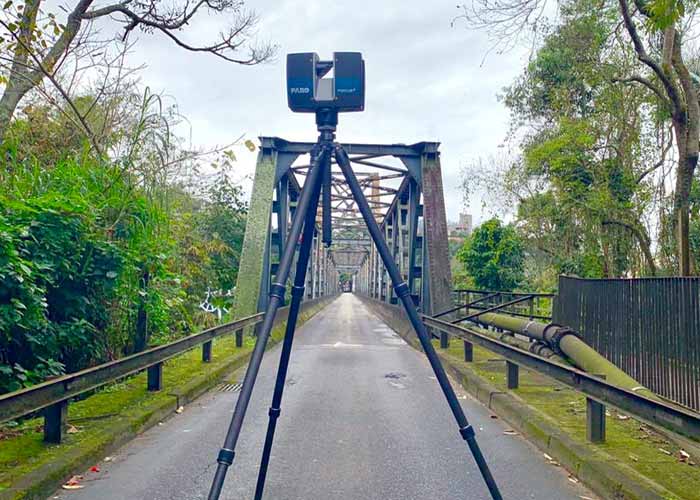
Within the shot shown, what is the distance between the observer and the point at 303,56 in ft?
10.5

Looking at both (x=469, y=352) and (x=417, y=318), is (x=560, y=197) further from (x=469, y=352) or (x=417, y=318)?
(x=417, y=318)

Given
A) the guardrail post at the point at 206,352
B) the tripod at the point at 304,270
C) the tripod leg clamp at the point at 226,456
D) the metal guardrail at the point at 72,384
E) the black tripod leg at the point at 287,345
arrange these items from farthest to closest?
the guardrail post at the point at 206,352 < the metal guardrail at the point at 72,384 < the black tripod leg at the point at 287,345 < the tripod at the point at 304,270 < the tripod leg clamp at the point at 226,456

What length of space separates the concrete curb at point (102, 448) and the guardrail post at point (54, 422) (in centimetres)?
24

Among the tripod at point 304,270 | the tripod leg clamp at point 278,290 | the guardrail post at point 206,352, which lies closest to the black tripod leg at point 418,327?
the tripod at point 304,270

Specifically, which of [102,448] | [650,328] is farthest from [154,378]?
[650,328]

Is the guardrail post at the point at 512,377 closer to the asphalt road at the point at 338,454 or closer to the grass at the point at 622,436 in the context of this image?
the grass at the point at 622,436

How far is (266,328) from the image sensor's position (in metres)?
2.81

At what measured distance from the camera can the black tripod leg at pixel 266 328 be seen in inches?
98.7

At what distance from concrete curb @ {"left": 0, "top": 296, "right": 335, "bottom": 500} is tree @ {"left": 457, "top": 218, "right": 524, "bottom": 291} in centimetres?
1610

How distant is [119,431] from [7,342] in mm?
1203

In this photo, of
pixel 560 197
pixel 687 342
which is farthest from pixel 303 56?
pixel 560 197

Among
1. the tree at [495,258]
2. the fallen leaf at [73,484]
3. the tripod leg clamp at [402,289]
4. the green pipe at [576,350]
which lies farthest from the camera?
the tree at [495,258]

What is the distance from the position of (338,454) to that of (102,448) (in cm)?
179

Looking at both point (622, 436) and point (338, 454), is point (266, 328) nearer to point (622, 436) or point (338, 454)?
point (338, 454)
